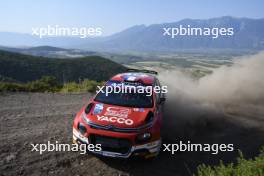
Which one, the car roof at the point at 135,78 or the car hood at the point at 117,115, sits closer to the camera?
the car hood at the point at 117,115

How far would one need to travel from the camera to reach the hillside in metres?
43.1

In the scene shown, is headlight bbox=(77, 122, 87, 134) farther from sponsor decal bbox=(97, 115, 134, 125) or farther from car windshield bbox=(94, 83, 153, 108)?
car windshield bbox=(94, 83, 153, 108)

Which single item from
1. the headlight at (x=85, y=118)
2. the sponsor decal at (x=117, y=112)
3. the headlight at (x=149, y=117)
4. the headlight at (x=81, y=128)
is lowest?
the headlight at (x=81, y=128)

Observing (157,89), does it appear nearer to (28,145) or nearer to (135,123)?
(135,123)

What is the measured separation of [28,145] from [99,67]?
40.6m

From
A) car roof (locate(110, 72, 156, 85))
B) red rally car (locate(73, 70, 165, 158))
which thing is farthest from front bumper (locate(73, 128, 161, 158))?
car roof (locate(110, 72, 156, 85))

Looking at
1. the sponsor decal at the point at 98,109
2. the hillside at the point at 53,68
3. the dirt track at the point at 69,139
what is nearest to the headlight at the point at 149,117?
the dirt track at the point at 69,139

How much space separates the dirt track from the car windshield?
1.28 metres

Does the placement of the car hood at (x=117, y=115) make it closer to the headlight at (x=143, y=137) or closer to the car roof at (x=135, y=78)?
the headlight at (x=143, y=137)

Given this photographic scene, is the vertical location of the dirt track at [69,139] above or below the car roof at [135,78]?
below

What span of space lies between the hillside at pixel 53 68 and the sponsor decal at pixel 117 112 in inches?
1314

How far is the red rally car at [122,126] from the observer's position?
263 inches

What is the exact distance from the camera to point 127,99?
8.13 metres

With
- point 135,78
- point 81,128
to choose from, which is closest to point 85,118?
point 81,128
